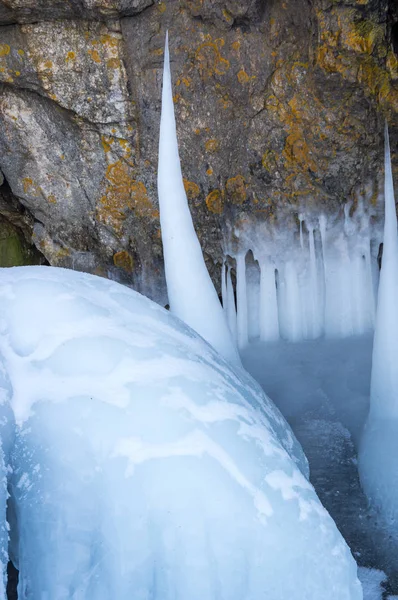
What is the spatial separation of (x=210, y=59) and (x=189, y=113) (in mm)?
326

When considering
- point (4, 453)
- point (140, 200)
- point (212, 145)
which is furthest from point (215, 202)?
point (4, 453)

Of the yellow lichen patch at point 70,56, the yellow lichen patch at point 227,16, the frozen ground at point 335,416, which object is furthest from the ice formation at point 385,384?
the yellow lichen patch at point 70,56

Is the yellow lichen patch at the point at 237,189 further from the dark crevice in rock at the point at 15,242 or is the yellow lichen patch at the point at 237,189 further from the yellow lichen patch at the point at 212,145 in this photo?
the dark crevice in rock at the point at 15,242

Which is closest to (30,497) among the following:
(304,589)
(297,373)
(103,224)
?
(304,589)

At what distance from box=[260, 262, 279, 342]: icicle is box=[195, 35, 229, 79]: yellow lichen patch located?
3.93 feet

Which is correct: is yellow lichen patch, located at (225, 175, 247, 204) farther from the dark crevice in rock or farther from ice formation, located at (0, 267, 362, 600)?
ice formation, located at (0, 267, 362, 600)

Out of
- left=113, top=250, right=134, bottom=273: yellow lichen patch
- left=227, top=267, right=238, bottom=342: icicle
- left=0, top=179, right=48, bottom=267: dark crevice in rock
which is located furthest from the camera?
left=0, top=179, right=48, bottom=267: dark crevice in rock

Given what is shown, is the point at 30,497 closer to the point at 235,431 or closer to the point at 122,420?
the point at 122,420

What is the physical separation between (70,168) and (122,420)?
271 centimetres

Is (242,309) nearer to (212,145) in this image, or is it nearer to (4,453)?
(212,145)

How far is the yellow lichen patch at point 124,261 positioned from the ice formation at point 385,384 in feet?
5.99

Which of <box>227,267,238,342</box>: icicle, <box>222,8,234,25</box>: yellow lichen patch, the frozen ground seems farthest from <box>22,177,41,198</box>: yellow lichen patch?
the frozen ground

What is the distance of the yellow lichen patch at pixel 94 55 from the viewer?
361cm

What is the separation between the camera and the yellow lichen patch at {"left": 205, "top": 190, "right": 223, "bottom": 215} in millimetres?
3904
